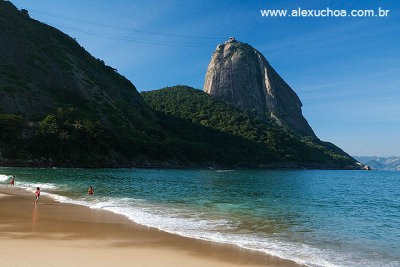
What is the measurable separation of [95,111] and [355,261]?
111 m

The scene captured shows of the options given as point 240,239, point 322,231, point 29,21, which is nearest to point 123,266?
point 240,239

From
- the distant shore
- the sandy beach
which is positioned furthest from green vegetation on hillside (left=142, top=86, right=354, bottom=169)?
the sandy beach

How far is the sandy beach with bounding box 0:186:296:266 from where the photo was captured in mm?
8898

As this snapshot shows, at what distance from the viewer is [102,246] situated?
10.5 m

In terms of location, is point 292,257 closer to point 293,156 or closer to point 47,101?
point 47,101

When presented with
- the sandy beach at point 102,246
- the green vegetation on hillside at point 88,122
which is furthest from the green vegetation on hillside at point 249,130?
the sandy beach at point 102,246

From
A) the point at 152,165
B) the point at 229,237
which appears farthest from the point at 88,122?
the point at 229,237

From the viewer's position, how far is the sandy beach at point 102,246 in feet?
29.2

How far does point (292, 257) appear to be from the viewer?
10352mm

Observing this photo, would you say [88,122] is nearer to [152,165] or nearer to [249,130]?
[152,165]

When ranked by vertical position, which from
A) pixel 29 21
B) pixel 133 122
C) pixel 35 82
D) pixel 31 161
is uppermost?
pixel 29 21

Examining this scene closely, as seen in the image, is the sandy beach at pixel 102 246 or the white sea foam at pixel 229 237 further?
the white sea foam at pixel 229 237

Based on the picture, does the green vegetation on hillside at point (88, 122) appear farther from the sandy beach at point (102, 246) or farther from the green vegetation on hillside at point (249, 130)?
the sandy beach at point (102, 246)

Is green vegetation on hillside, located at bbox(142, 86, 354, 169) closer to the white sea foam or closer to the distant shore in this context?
the distant shore
